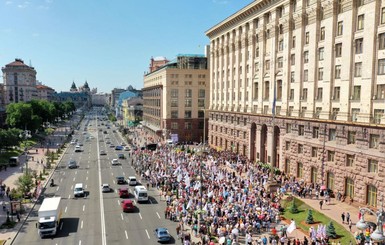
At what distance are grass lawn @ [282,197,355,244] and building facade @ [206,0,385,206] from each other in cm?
667

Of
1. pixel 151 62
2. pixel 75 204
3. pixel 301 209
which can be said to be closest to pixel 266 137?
pixel 301 209

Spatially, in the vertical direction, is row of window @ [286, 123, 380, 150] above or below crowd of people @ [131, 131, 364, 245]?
above

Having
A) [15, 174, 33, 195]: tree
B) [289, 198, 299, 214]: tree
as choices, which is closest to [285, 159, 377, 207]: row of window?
[289, 198, 299, 214]: tree

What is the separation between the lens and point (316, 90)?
175 feet

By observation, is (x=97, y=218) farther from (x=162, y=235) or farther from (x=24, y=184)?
(x=24, y=184)

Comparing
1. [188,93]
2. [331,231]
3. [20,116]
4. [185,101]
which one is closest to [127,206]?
[331,231]

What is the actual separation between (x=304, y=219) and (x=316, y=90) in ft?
69.7

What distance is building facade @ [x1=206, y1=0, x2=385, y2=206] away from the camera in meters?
42.5

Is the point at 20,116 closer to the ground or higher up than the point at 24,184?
higher up

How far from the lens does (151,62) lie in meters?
191

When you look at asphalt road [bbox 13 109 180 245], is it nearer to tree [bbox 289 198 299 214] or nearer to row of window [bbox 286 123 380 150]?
tree [bbox 289 198 299 214]

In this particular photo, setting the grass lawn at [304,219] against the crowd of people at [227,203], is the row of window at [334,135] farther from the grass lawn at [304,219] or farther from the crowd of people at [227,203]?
the grass lawn at [304,219]

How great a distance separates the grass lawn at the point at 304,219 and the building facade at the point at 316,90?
263 inches

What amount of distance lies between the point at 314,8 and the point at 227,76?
37.6 m
